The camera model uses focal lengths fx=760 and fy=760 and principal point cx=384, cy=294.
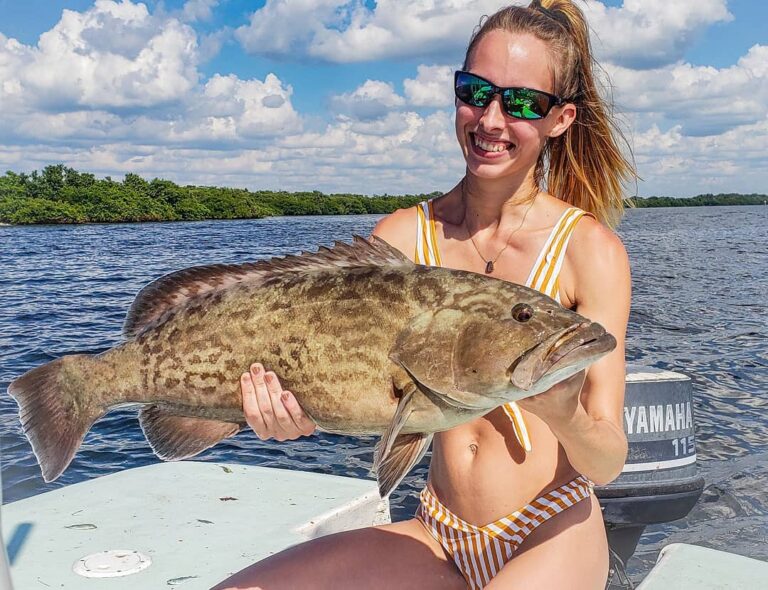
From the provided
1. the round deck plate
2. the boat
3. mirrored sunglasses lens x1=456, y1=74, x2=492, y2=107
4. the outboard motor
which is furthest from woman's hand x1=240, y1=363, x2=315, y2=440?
the outboard motor

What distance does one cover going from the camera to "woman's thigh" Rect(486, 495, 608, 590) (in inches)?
115

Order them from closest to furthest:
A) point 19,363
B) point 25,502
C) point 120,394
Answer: point 120,394 < point 25,502 < point 19,363

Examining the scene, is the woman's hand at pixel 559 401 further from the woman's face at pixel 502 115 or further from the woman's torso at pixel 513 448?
the woman's face at pixel 502 115

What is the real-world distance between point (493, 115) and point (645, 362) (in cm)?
1338

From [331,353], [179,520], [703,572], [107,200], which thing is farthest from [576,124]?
[107,200]

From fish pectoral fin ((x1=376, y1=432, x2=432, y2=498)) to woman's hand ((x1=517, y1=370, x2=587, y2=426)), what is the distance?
376mm

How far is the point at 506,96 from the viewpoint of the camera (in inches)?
124

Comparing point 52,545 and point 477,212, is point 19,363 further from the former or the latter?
point 477,212

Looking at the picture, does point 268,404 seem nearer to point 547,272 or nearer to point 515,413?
point 515,413

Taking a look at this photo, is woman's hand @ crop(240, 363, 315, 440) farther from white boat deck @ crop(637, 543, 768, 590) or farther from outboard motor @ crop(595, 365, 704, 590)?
outboard motor @ crop(595, 365, 704, 590)

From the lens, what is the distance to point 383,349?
8.50ft

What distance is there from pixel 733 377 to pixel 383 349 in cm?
1369

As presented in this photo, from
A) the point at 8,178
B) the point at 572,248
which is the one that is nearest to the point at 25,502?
the point at 572,248

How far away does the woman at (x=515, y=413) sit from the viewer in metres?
3.07
